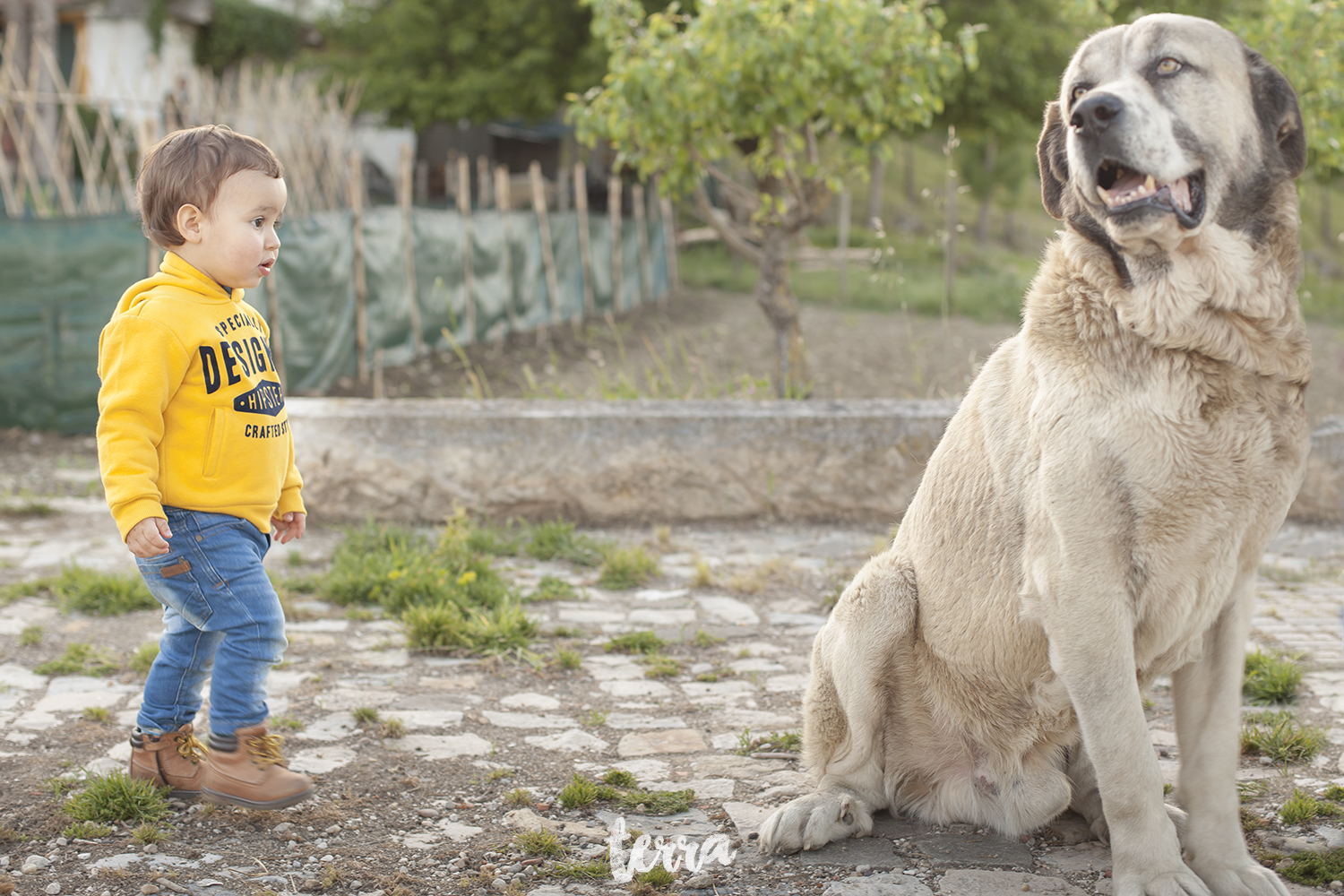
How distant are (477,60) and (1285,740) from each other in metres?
20.0

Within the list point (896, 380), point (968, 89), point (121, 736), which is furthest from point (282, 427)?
point (968, 89)

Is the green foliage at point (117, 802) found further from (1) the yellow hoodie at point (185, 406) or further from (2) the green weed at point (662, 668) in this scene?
(2) the green weed at point (662, 668)

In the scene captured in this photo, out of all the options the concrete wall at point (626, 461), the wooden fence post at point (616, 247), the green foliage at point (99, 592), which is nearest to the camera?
the green foliage at point (99, 592)

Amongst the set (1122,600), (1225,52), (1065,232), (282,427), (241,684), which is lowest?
(241,684)

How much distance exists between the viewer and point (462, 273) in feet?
40.0

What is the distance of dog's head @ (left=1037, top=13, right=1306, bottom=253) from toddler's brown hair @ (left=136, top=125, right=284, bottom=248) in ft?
6.47

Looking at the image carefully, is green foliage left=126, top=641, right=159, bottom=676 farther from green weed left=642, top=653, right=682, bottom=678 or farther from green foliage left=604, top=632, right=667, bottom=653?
green weed left=642, top=653, right=682, bottom=678

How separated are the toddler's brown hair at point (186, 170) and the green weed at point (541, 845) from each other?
1749mm

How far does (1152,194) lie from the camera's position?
2137 millimetres

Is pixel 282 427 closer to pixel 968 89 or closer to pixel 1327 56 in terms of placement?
pixel 1327 56

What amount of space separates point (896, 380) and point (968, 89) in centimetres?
932

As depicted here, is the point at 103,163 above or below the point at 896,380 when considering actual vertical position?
above

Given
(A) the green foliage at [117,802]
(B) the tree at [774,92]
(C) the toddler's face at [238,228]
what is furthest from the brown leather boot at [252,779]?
(B) the tree at [774,92]

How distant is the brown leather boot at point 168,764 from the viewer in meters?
2.95
